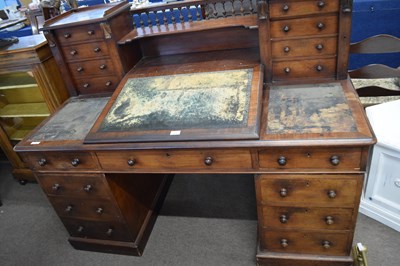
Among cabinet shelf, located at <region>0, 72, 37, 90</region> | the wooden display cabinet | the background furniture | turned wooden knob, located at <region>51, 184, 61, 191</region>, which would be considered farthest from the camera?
cabinet shelf, located at <region>0, 72, 37, 90</region>

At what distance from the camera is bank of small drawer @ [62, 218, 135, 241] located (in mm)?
2118

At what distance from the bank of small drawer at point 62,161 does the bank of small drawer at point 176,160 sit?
0.09m

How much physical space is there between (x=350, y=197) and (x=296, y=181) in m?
0.27

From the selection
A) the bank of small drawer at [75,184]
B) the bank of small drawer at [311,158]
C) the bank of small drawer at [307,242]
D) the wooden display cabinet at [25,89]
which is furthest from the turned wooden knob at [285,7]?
the wooden display cabinet at [25,89]

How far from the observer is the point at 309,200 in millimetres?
1625

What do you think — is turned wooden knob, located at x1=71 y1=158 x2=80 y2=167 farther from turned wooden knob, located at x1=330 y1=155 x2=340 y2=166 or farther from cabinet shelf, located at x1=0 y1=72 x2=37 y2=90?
turned wooden knob, located at x1=330 y1=155 x2=340 y2=166

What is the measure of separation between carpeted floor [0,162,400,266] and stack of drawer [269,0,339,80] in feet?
3.60

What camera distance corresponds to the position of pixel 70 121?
1.95 meters

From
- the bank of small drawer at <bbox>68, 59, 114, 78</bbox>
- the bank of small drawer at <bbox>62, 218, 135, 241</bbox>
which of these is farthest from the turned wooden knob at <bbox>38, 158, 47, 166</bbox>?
the bank of small drawer at <bbox>68, 59, 114, 78</bbox>

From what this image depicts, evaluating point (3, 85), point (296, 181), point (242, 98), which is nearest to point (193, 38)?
point (242, 98)

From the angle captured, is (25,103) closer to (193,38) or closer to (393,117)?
(193,38)

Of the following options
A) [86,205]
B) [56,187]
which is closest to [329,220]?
[86,205]

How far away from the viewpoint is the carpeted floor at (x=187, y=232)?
6.81 feet

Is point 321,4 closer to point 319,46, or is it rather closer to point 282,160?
point 319,46
